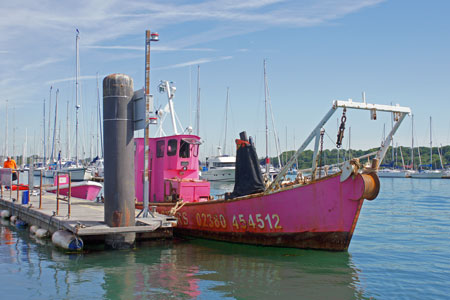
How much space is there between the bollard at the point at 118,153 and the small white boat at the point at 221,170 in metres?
46.7

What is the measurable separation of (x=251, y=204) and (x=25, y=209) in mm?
8369

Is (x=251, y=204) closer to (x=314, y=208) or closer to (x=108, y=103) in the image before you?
(x=314, y=208)

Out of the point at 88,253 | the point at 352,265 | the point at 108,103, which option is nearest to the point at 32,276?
the point at 88,253

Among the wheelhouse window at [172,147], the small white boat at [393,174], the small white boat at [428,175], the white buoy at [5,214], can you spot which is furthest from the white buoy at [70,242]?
the small white boat at [393,174]

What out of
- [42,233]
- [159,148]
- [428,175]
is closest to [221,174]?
[428,175]

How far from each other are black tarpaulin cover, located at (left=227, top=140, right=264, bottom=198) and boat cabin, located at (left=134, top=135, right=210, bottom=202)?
2.29 m

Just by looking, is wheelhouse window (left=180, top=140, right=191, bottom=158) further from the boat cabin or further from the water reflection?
the water reflection

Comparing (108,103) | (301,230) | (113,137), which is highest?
(108,103)

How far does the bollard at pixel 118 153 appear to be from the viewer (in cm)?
1111

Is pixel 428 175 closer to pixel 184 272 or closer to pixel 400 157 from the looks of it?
pixel 400 157

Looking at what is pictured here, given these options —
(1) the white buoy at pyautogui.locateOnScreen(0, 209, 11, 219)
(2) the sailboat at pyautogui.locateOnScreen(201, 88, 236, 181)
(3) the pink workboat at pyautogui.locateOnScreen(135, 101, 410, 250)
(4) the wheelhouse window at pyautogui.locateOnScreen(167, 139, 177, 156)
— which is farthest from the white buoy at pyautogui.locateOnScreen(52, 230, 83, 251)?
A: (2) the sailboat at pyautogui.locateOnScreen(201, 88, 236, 181)

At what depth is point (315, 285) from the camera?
8969mm

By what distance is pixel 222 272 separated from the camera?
32.8 feet

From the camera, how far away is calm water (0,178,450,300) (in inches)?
334
